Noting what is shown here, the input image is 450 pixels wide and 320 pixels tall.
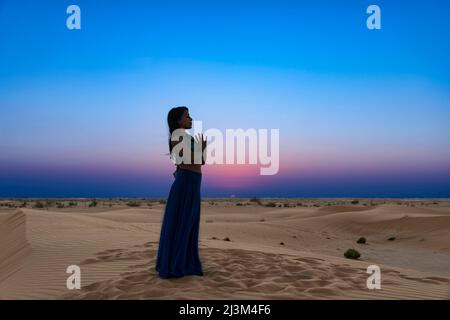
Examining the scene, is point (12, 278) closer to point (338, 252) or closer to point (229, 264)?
point (229, 264)

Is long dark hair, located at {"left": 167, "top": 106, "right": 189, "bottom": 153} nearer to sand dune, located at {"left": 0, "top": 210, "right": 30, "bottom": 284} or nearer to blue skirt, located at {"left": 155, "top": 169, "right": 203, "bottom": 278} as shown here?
blue skirt, located at {"left": 155, "top": 169, "right": 203, "bottom": 278}

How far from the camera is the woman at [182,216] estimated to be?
7.10 metres

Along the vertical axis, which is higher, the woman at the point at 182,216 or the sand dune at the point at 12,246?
the woman at the point at 182,216

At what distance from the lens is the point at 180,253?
7094mm

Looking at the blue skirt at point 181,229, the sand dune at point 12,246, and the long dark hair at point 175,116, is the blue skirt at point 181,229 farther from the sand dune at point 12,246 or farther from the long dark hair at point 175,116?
the sand dune at point 12,246

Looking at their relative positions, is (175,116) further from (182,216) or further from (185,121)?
(182,216)

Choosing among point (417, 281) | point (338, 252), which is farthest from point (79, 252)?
point (338, 252)

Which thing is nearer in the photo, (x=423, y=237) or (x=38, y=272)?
(x=38, y=272)

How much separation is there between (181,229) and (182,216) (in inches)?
8.8

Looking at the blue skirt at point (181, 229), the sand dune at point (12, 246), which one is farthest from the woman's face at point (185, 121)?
the sand dune at point (12, 246)

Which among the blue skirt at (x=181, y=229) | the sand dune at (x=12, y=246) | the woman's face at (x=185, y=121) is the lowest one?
the sand dune at (x=12, y=246)

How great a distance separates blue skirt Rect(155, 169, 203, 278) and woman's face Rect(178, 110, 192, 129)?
0.78 meters

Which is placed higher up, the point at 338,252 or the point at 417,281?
the point at 417,281
